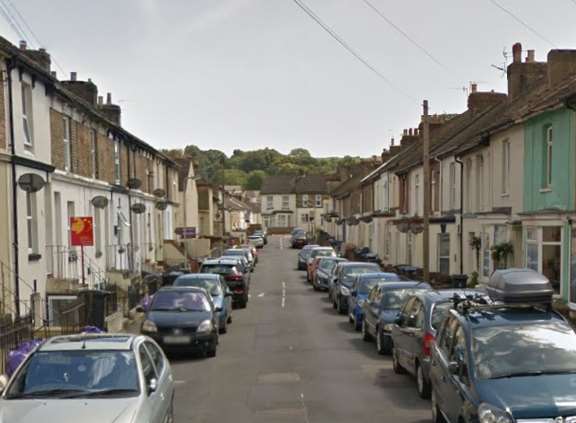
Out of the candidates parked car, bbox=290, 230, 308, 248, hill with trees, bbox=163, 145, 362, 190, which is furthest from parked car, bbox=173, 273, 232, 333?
hill with trees, bbox=163, 145, 362, 190

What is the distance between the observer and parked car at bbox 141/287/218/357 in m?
14.3

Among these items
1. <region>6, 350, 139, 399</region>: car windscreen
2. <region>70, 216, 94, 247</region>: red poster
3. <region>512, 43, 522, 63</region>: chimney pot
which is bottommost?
<region>6, 350, 139, 399</region>: car windscreen

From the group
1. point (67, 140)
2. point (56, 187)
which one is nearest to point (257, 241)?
point (67, 140)

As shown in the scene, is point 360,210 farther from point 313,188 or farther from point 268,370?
point 313,188

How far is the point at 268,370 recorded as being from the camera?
43.5 feet

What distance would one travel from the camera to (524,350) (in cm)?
751

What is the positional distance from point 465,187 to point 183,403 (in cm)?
1791

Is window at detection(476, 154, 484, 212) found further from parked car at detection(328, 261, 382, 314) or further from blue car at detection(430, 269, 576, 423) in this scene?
blue car at detection(430, 269, 576, 423)

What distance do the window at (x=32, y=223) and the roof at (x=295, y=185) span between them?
96.4 m

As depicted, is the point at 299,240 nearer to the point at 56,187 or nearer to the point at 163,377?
the point at 56,187

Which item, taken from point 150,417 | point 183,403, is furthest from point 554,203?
point 150,417

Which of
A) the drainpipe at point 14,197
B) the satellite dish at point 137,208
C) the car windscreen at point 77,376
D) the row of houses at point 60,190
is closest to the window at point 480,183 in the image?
the row of houses at point 60,190

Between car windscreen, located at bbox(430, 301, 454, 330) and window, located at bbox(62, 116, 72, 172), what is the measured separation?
13.6 meters

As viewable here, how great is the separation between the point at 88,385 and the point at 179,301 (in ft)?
27.9
